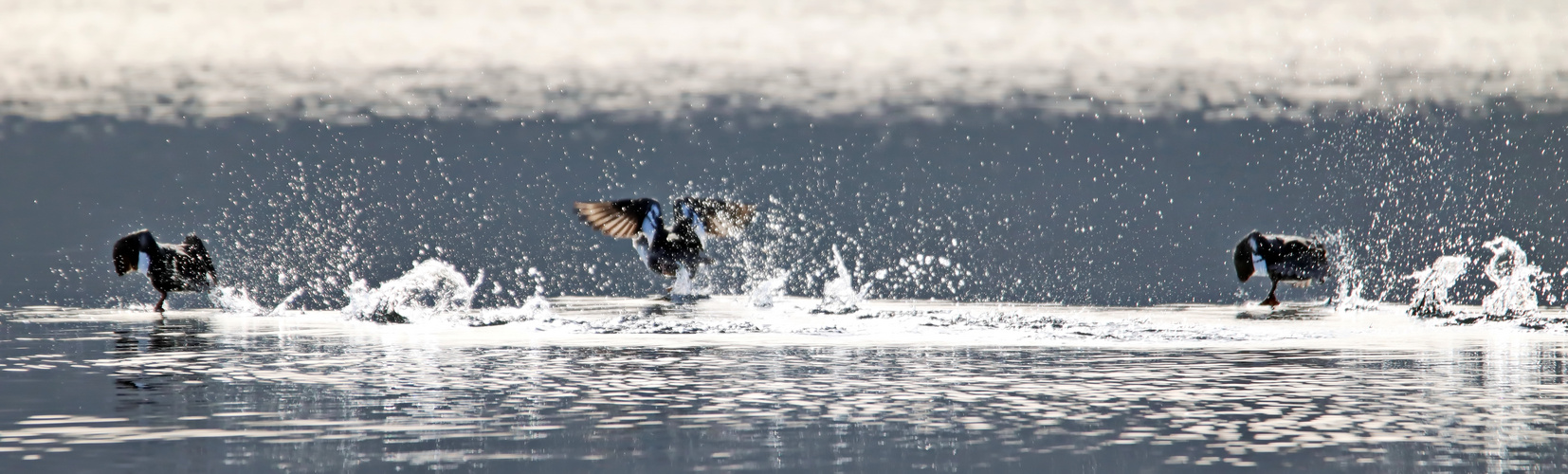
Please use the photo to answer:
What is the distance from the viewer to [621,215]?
18.9 m

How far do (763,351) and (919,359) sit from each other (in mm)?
1374

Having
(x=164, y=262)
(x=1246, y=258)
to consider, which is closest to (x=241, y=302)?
(x=164, y=262)

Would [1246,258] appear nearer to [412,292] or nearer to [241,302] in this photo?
[412,292]

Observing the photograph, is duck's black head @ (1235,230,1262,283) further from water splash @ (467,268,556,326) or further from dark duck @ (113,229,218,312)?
dark duck @ (113,229,218,312)

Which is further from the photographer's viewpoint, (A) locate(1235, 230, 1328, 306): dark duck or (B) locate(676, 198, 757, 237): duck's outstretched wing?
(B) locate(676, 198, 757, 237): duck's outstretched wing

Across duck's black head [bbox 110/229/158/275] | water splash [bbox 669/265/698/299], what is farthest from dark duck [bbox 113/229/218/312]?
water splash [bbox 669/265/698/299]

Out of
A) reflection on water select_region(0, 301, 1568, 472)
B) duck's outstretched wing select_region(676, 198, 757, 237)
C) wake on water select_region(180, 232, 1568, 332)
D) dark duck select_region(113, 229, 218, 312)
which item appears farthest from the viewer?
duck's outstretched wing select_region(676, 198, 757, 237)

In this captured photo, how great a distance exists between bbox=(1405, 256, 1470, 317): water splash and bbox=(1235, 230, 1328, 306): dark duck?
210 centimetres

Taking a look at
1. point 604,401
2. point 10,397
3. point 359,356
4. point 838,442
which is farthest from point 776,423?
point 359,356

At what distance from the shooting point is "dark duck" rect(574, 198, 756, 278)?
18.8 m

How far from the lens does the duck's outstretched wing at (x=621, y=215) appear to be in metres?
18.8

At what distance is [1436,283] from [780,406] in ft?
40.0

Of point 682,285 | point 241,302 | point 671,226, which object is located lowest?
point 241,302

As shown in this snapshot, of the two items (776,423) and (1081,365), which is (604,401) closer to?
(776,423)
